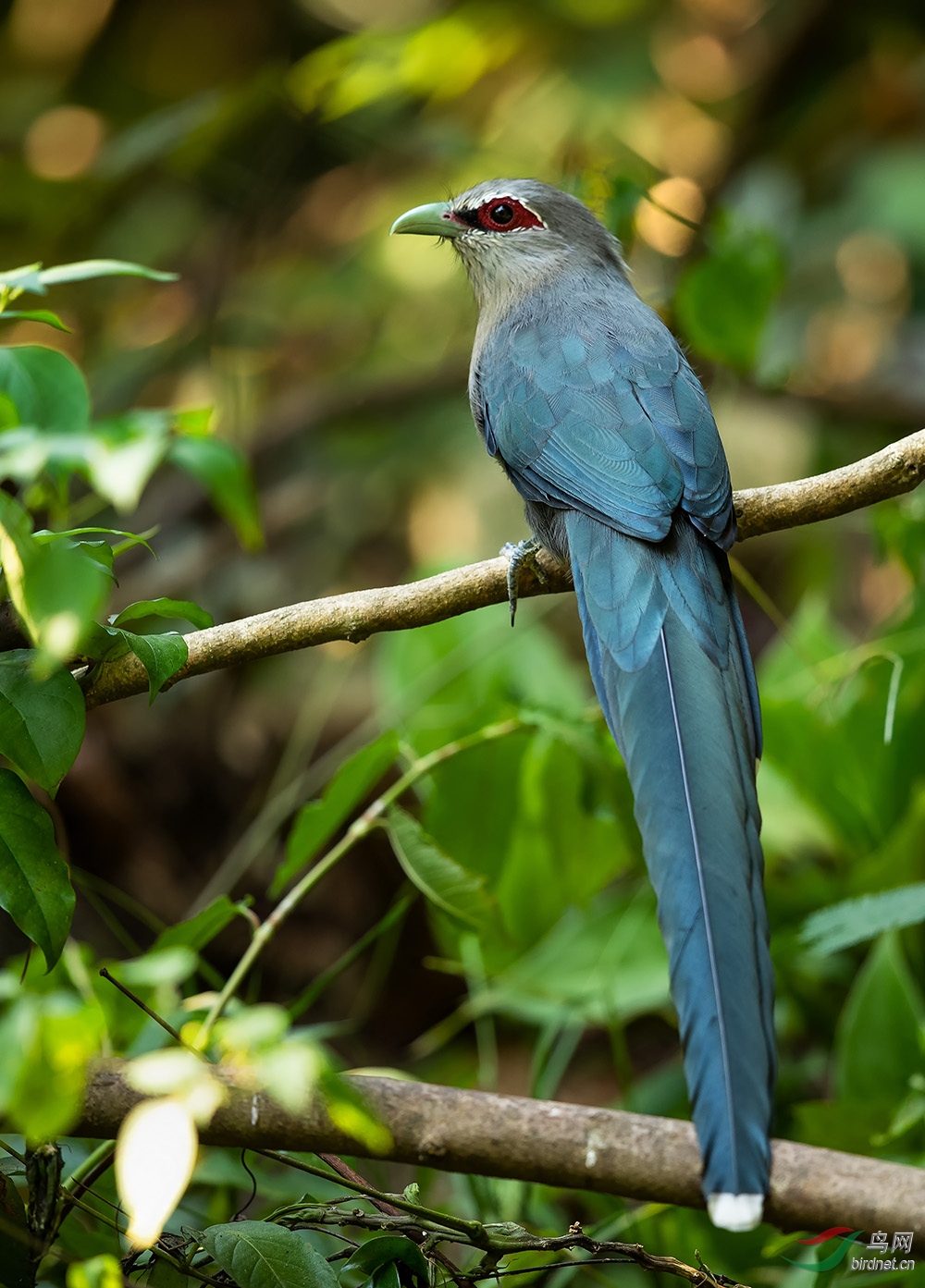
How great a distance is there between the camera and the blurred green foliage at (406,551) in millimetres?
2273

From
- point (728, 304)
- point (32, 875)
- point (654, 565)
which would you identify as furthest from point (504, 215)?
point (32, 875)

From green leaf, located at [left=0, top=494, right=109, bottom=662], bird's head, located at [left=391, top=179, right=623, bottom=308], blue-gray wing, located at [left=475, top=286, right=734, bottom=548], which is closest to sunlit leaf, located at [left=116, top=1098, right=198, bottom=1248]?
green leaf, located at [left=0, top=494, right=109, bottom=662]

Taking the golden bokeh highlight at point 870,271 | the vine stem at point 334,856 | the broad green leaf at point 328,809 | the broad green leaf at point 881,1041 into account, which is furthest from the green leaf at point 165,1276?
the golden bokeh highlight at point 870,271

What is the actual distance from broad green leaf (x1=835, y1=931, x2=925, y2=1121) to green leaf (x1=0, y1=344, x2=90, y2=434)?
225cm

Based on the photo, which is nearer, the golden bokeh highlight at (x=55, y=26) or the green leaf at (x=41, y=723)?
the green leaf at (x=41, y=723)

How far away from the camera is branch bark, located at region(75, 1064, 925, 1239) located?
66.7 inches

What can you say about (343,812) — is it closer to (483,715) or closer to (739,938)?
(483,715)

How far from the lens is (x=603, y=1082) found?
15.2 ft

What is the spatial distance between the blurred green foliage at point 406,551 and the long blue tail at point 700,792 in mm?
494

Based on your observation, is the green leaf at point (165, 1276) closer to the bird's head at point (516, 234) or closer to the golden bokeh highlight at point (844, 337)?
the bird's head at point (516, 234)

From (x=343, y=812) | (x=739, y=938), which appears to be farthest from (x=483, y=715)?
(x=739, y=938)

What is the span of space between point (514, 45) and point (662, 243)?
145 centimetres

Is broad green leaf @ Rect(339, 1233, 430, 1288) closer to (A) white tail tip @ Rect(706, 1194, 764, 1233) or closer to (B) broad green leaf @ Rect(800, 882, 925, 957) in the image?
(A) white tail tip @ Rect(706, 1194, 764, 1233)

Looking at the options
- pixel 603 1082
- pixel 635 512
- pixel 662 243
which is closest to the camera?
pixel 635 512
